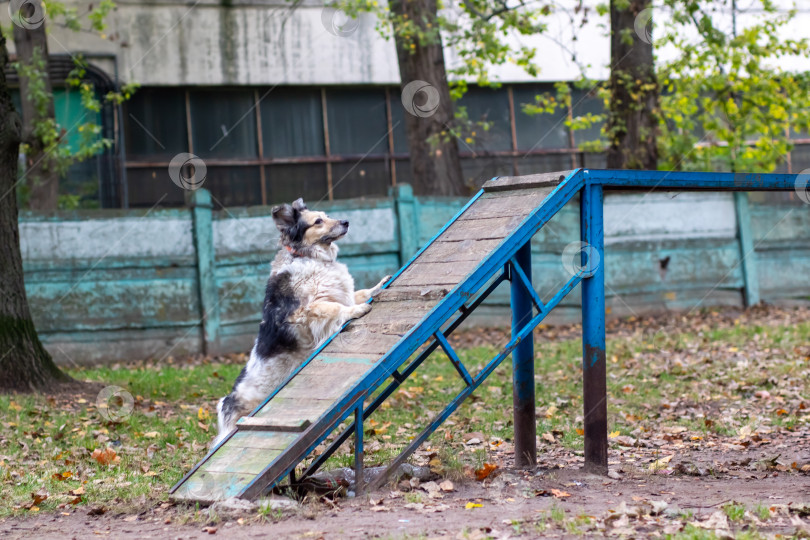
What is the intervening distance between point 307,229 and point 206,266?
21.5 ft

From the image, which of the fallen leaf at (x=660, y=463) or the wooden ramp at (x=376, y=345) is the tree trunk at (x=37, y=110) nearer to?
the wooden ramp at (x=376, y=345)

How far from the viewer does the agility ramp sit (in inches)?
209

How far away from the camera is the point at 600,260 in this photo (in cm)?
609

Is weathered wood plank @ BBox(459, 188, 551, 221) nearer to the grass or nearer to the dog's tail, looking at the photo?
the grass

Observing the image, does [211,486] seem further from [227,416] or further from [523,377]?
[523,377]

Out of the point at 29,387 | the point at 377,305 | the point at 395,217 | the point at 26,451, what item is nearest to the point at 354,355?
the point at 377,305

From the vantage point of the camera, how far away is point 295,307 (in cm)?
638

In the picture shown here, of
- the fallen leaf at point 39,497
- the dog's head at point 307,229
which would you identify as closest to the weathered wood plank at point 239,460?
the fallen leaf at point 39,497

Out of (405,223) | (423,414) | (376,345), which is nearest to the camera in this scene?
(376,345)

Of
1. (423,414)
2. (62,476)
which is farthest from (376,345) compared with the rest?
(423,414)

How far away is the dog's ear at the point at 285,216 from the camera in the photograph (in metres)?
6.68

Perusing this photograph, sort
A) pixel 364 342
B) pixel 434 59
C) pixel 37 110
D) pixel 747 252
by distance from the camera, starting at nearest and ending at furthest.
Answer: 1. pixel 364 342
2. pixel 37 110
3. pixel 434 59
4. pixel 747 252

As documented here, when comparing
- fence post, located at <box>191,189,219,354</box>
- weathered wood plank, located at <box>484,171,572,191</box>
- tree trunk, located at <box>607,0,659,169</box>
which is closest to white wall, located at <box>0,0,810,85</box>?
tree trunk, located at <box>607,0,659,169</box>

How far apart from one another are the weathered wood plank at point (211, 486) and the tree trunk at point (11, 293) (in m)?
4.87
